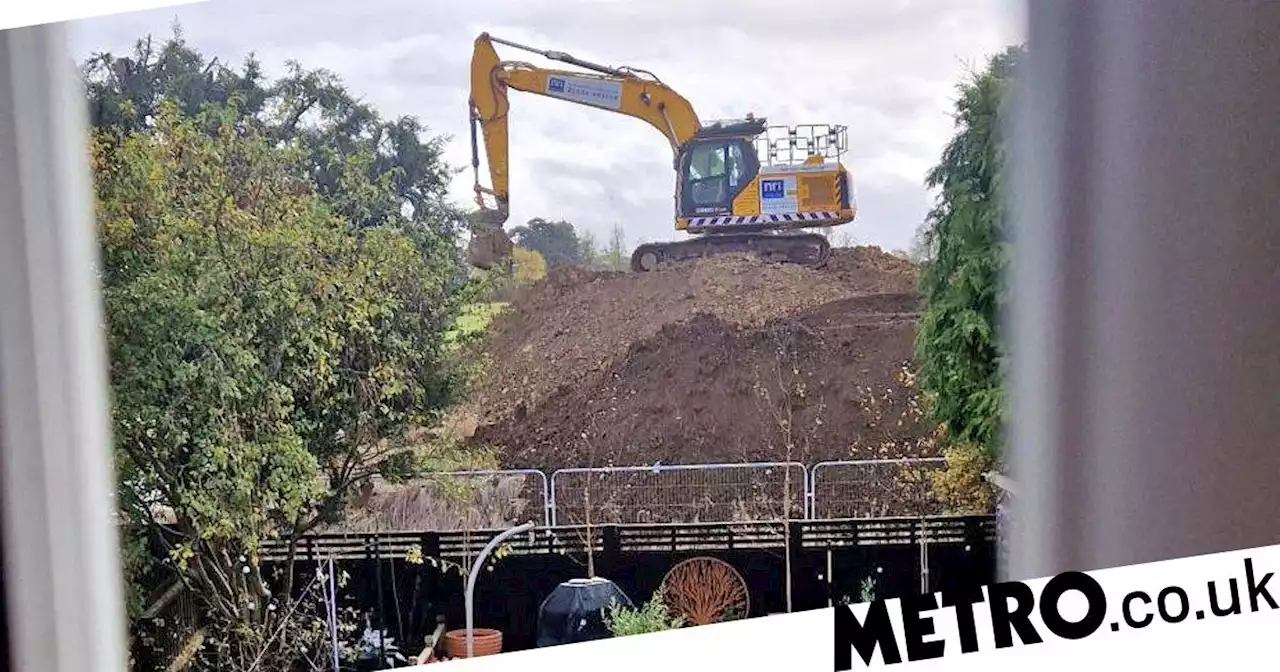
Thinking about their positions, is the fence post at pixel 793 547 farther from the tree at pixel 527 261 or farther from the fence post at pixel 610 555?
the tree at pixel 527 261

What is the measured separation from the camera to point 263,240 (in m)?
1.62

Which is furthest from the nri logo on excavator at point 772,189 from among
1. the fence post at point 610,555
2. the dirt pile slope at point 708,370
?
Answer: the fence post at point 610,555

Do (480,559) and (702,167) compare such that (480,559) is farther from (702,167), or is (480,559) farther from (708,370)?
(702,167)

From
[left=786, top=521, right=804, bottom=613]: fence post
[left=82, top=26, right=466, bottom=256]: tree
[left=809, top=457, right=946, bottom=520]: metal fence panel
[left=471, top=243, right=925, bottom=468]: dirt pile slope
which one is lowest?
[left=786, top=521, right=804, bottom=613]: fence post

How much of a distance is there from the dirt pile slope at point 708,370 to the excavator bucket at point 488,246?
108 millimetres

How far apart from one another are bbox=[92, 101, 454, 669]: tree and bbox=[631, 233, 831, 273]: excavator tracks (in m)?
0.33

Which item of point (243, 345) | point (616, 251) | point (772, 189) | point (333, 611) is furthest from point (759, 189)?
point (333, 611)

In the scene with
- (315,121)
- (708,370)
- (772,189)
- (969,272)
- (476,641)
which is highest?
(315,121)

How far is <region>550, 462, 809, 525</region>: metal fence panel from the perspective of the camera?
1672 millimetres

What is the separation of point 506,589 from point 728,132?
0.79 m

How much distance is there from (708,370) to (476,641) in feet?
1.84

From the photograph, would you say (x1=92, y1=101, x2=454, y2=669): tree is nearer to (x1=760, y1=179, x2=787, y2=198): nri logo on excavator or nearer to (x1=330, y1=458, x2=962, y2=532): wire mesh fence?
(x1=330, y1=458, x2=962, y2=532): wire mesh fence
